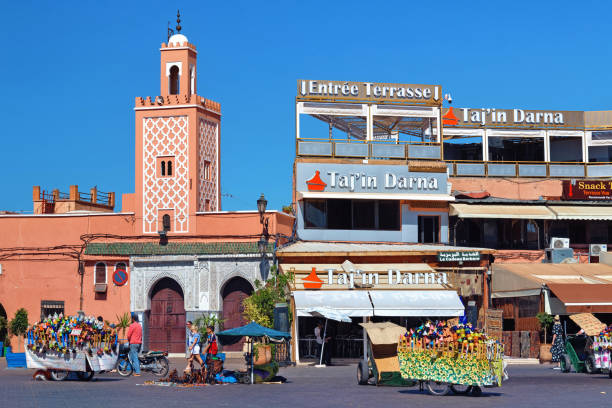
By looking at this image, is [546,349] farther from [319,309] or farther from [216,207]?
[216,207]

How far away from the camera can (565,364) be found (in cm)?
2898

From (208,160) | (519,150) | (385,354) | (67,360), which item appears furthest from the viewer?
(519,150)

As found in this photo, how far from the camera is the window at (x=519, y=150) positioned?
48281mm

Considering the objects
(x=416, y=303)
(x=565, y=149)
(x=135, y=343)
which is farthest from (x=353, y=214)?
(x=135, y=343)

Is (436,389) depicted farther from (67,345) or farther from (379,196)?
(379,196)

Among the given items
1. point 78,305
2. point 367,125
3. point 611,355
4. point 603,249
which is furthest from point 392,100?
point 611,355

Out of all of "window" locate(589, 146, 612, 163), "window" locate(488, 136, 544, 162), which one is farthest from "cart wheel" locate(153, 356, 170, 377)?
"window" locate(589, 146, 612, 163)

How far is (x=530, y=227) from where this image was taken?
4375 cm

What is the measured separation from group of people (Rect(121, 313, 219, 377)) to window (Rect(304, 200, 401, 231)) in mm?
13271

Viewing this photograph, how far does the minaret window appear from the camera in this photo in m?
43.8

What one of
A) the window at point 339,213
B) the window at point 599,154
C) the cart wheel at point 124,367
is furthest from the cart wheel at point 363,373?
the window at point 599,154

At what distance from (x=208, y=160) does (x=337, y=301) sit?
11059mm

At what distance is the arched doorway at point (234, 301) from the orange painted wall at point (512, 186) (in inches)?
422

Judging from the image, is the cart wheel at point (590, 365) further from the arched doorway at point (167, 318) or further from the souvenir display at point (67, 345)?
the arched doorway at point (167, 318)
